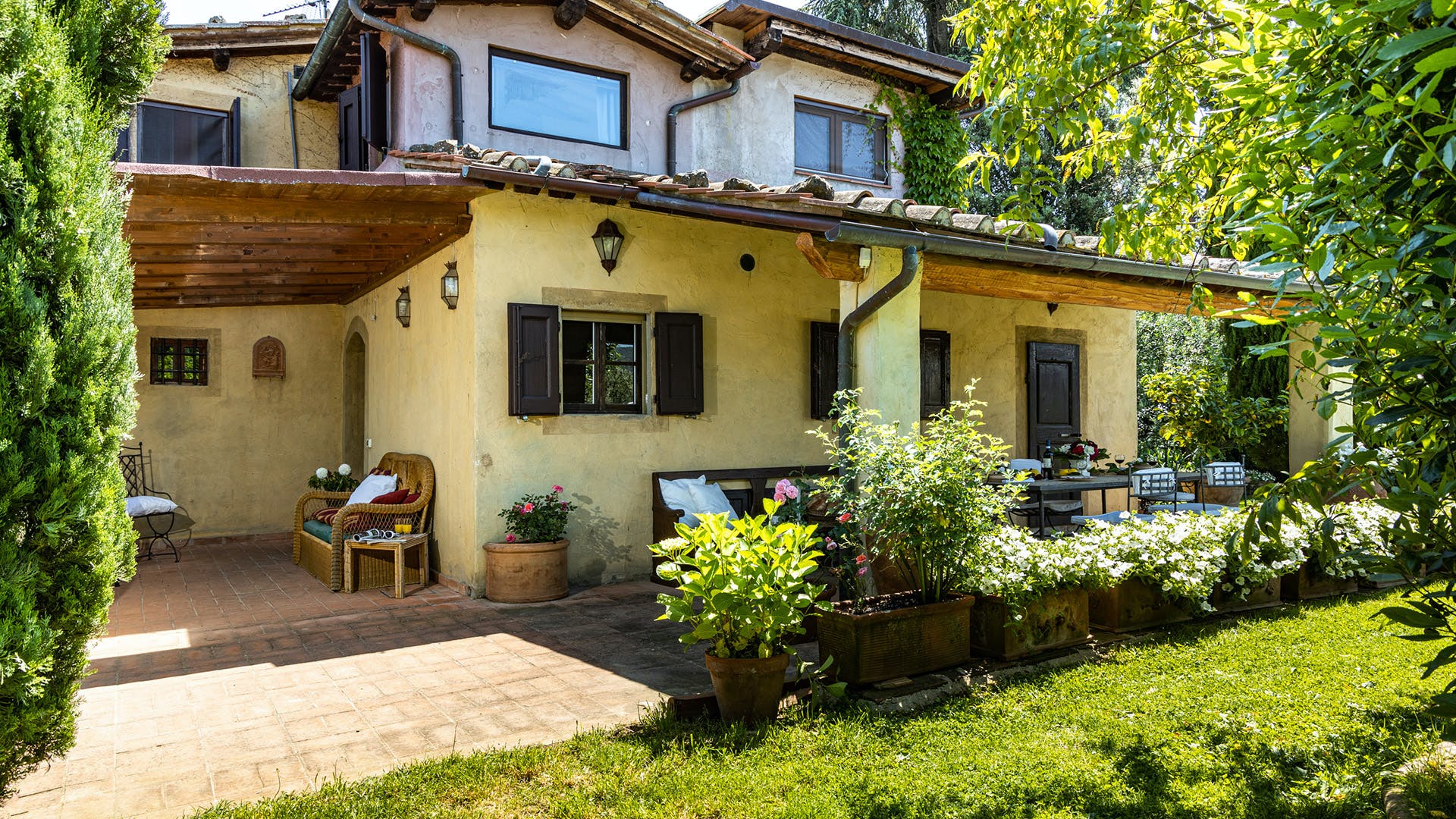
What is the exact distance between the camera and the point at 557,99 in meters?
9.33

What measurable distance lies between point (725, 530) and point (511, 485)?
3570mm

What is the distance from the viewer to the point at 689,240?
8.05 meters

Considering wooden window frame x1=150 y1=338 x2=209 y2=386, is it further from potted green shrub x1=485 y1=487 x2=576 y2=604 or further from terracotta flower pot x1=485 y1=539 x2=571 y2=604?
terracotta flower pot x1=485 y1=539 x2=571 y2=604

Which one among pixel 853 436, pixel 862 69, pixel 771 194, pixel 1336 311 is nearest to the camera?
pixel 1336 311

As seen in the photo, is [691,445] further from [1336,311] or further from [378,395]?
[1336,311]

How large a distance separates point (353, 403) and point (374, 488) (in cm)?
341

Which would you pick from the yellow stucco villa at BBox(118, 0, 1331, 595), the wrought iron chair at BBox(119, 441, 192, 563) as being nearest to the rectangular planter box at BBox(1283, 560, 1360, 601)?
the yellow stucco villa at BBox(118, 0, 1331, 595)

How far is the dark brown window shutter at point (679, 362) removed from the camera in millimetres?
7805

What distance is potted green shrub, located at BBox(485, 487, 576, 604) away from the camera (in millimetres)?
6828

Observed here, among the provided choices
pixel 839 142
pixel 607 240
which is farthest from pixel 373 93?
pixel 839 142

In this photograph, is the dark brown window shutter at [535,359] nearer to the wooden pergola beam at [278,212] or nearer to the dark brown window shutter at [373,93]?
the wooden pergola beam at [278,212]

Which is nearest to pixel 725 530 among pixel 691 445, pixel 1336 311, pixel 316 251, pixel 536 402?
pixel 1336 311

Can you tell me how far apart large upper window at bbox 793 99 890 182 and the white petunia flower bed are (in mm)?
6806

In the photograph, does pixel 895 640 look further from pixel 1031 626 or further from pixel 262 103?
pixel 262 103
